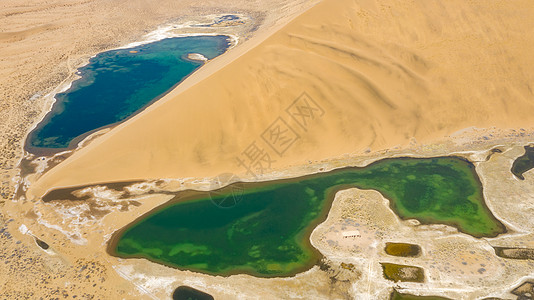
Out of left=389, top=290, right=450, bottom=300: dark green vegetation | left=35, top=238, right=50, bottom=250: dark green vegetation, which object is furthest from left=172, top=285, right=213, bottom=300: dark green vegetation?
left=389, top=290, right=450, bottom=300: dark green vegetation

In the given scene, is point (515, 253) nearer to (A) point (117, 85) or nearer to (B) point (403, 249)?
(B) point (403, 249)

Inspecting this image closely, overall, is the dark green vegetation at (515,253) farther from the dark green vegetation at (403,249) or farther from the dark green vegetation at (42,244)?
the dark green vegetation at (42,244)

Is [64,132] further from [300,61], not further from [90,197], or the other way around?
[300,61]

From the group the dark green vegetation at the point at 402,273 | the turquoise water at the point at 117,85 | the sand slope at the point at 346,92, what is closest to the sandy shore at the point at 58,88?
the turquoise water at the point at 117,85

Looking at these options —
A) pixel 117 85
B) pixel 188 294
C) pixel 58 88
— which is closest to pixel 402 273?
pixel 188 294

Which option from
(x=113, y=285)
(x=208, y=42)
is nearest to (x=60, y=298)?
(x=113, y=285)

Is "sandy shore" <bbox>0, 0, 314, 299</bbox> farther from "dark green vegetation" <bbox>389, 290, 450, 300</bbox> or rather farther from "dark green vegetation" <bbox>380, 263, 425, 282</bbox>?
"dark green vegetation" <bbox>380, 263, 425, 282</bbox>
